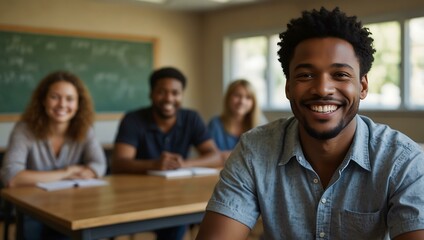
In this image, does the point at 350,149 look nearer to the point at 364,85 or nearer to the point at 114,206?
the point at 364,85

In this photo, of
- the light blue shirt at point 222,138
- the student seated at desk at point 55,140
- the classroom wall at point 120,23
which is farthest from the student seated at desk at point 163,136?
the classroom wall at point 120,23

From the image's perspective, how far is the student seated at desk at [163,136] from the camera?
2975mm

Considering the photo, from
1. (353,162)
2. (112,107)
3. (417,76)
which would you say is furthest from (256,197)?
(112,107)

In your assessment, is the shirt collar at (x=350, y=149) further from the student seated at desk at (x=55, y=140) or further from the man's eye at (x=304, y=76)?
the student seated at desk at (x=55, y=140)

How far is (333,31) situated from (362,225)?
0.48 m

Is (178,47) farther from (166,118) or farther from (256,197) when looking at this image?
(256,197)

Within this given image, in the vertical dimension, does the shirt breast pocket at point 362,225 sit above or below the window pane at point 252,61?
below

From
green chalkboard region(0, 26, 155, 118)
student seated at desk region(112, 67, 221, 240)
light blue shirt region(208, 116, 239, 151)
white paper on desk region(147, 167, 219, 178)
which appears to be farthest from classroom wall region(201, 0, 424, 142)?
white paper on desk region(147, 167, 219, 178)

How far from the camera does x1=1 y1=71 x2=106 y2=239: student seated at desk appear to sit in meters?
2.56

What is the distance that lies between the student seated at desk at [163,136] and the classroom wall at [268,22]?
2.00 meters

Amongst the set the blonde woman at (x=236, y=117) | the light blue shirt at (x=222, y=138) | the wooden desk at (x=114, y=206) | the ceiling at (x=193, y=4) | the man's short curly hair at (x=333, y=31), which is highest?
the ceiling at (x=193, y=4)

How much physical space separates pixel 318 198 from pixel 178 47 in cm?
589

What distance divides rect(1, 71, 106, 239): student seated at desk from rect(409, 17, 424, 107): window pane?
3.62 metres

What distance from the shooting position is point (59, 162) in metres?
2.73
